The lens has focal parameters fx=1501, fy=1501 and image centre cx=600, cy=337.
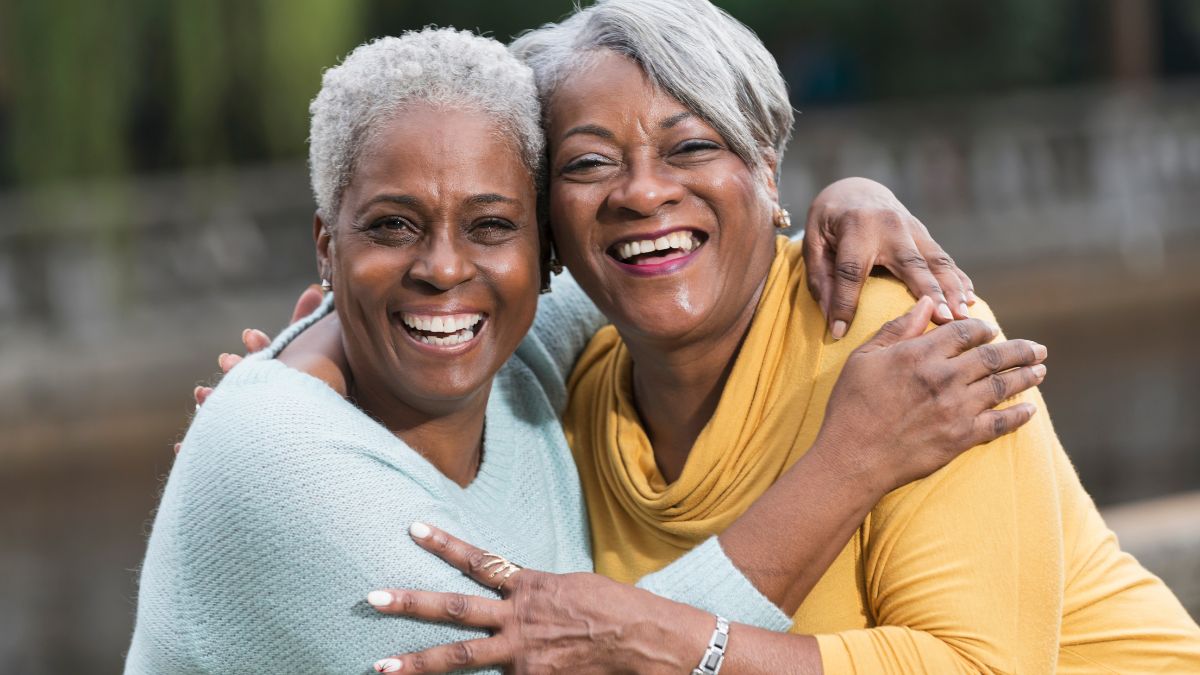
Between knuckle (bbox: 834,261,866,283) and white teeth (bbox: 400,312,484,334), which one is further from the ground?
knuckle (bbox: 834,261,866,283)

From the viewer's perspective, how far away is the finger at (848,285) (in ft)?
9.19

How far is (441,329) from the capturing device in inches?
112

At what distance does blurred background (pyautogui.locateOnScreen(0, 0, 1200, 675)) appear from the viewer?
10.2 metres

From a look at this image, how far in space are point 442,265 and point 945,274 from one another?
3.08ft

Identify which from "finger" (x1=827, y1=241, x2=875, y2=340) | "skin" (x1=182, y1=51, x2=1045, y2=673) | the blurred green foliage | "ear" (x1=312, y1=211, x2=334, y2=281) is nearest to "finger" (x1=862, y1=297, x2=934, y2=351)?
"skin" (x1=182, y1=51, x2=1045, y2=673)

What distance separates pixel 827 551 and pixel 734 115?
845mm

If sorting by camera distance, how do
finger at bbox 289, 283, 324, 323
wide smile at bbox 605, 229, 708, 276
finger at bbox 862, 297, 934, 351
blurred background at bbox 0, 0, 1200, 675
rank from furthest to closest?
blurred background at bbox 0, 0, 1200, 675 → finger at bbox 289, 283, 324, 323 → wide smile at bbox 605, 229, 708, 276 → finger at bbox 862, 297, 934, 351

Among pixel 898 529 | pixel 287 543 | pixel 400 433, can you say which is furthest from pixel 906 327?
pixel 287 543

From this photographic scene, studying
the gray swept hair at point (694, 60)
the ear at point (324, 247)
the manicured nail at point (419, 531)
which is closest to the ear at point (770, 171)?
the gray swept hair at point (694, 60)

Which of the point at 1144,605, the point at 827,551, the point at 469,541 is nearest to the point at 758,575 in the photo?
the point at 827,551

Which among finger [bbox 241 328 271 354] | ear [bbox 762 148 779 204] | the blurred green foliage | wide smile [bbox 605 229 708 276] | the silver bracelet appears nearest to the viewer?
the silver bracelet

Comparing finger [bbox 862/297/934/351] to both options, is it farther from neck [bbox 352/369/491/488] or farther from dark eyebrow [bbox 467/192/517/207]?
neck [bbox 352/369/491/488]

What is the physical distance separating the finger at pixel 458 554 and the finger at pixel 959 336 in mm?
852

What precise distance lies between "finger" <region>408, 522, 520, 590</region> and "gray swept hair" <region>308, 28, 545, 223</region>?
2.20 ft
